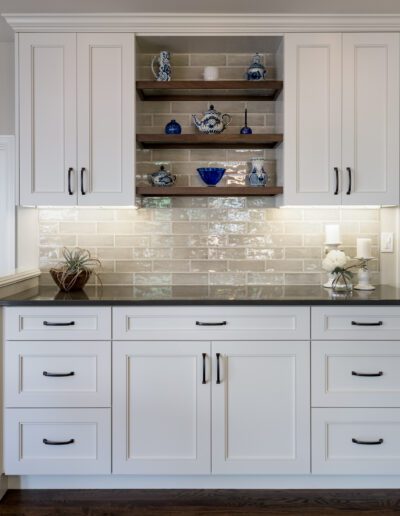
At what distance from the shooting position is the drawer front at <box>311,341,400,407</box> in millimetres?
2166

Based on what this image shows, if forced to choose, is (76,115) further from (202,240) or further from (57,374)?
(57,374)

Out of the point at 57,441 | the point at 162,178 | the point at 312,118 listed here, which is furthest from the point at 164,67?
the point at 57,441

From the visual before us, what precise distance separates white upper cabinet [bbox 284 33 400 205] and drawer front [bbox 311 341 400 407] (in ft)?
2.77

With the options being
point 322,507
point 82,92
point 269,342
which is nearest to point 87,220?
point 82,92

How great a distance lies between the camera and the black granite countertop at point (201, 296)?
2141mm

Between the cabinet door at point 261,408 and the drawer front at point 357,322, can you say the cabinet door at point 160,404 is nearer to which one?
the cabinet door at point 261,408

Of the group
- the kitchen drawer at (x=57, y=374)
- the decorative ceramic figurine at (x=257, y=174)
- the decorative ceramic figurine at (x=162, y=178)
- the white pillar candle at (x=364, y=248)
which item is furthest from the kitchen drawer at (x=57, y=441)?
the white pillar candle at (x=364, y=248)

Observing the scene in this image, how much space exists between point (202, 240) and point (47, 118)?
1.17 metres

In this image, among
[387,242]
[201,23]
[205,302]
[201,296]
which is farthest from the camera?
[387,242]

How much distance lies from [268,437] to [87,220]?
66.7 inches

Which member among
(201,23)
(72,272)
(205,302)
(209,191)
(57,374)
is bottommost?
(57,374)

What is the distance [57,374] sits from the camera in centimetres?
215

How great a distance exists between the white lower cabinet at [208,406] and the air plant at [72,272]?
553 millimetres

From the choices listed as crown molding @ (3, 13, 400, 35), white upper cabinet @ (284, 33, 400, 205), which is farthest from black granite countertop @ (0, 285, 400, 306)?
crown molding @ (3, 13, 400, 35)
